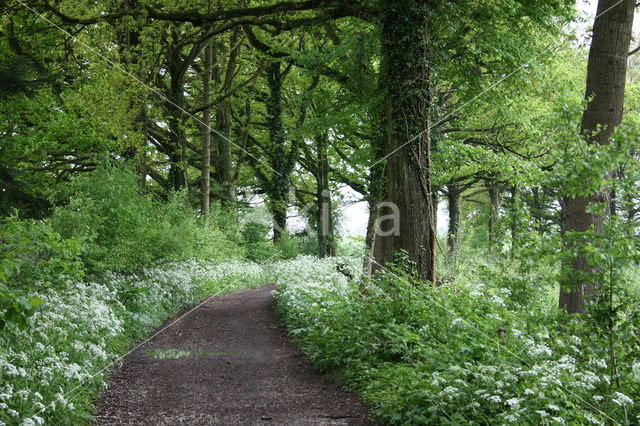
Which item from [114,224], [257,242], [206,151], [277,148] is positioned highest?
[277,148]

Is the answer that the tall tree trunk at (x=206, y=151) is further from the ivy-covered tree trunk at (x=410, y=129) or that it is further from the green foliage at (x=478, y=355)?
the green foliage at (x=478, y=355)

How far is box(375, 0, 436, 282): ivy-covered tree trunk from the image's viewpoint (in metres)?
11.1

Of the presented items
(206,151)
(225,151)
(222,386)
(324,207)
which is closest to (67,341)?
(222,386)

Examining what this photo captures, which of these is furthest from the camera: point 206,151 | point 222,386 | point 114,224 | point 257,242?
point 257,242

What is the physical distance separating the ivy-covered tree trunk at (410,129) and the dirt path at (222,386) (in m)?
2.88

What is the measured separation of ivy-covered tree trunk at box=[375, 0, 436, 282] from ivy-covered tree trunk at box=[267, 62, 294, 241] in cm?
1801

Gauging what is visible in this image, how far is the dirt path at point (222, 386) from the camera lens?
21.9 ft

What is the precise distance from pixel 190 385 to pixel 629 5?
8565 mm

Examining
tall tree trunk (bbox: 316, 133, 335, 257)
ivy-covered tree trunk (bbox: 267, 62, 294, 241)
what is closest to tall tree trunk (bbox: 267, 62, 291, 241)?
ivy-covered tree trunk (bbox: 267, 62, 294, 241)

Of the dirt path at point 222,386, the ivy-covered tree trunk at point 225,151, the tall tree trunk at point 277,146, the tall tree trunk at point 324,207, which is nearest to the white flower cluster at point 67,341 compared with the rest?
the dirt path at point 222,386

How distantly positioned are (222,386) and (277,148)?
2246cm

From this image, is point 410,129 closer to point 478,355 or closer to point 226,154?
point 478,355

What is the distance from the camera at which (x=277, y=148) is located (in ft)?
98.2

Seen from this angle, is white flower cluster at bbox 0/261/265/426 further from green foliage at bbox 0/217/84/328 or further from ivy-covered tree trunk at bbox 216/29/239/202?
ivy-covered tree trunk at bbox 216/29/239/202
